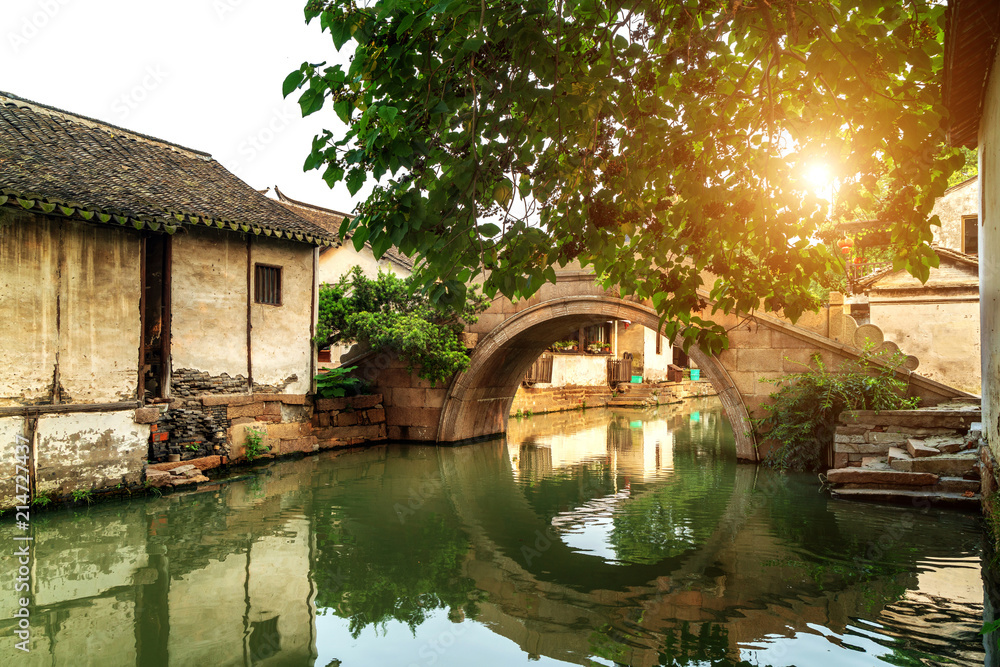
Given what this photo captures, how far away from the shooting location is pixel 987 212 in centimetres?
518

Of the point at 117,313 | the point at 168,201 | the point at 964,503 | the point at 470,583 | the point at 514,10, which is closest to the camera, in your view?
the point at 514,10

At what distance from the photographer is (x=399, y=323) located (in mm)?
11258

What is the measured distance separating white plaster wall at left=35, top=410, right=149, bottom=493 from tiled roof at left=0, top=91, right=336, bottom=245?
2123 mm

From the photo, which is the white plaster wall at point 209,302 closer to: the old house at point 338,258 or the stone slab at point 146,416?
the stone slab at point 146,416

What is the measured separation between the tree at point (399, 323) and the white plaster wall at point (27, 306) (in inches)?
178

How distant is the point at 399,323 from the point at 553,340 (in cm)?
344

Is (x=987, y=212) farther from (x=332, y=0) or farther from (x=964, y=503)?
(x=332, y=0)

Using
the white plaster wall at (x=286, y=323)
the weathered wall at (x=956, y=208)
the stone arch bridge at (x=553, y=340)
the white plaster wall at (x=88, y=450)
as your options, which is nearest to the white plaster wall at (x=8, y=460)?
the white plaster wall at (x=88, y=450)

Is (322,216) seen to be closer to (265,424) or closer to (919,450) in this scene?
(265,424)

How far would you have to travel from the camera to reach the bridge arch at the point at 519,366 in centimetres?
957

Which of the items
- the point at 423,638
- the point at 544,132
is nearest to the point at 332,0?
the point at 544,132

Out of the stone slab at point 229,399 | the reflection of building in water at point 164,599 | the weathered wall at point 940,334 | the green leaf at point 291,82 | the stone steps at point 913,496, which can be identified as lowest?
the reflection of building in water at point 164,599

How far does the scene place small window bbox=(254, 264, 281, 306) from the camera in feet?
32.5

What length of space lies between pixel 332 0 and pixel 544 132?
44.8 inches
